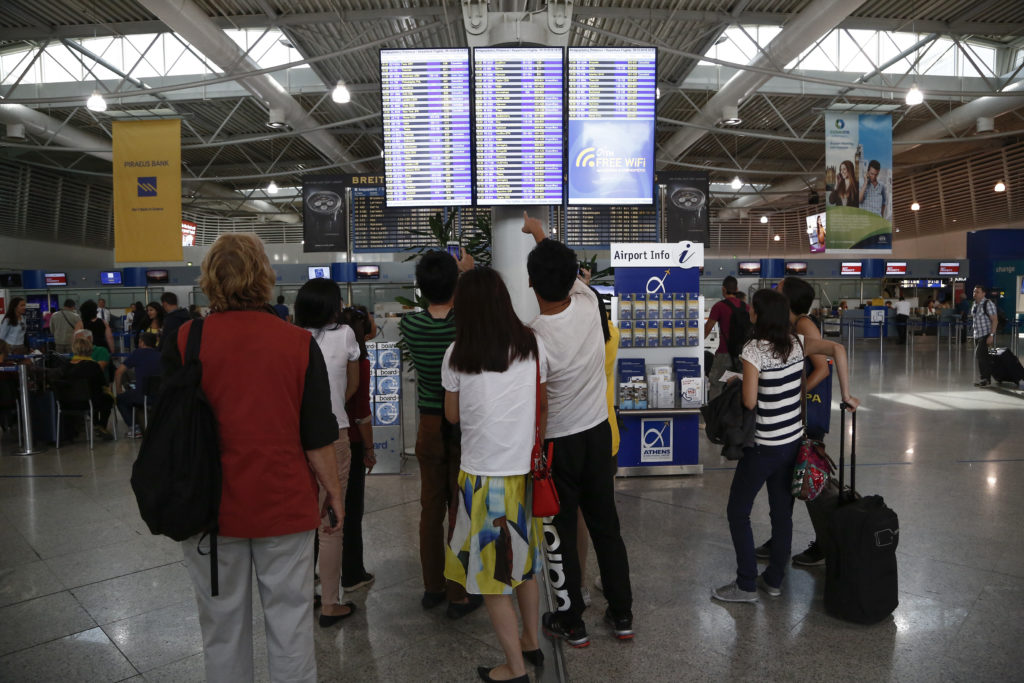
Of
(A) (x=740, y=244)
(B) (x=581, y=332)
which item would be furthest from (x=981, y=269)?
(B) (x=581, y=332)

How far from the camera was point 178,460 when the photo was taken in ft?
5.79

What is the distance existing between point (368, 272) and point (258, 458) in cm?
1627

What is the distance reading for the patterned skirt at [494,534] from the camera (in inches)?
92.1

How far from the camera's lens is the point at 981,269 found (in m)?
20.3

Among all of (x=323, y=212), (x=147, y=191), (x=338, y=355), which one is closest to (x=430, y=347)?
(x=338, y=355)

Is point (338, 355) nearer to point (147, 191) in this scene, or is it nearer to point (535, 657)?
point (535, 657)

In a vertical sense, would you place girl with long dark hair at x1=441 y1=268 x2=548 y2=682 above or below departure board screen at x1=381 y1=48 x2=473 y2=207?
below

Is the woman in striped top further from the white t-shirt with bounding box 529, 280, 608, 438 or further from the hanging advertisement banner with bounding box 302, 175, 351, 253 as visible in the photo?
the hanging advertisement banner with bounding box 302, 175, 351, 253

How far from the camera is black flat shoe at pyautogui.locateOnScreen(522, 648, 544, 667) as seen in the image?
106 inches

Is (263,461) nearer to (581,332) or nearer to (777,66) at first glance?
(581,332)

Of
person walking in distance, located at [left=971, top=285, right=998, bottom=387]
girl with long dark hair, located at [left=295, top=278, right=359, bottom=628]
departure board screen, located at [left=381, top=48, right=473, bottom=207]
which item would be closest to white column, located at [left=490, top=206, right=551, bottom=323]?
departure board screen, located at [left=381, top=48, right=473, bottom=207]

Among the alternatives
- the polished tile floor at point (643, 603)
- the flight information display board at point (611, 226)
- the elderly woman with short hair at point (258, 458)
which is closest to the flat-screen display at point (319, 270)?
the flight information display board at point (611, 226)

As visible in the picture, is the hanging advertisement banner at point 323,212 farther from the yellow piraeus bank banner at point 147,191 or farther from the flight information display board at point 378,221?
the yellow piraeus bank banner at point 147,191

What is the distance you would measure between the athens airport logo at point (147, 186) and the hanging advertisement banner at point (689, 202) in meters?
6.87
